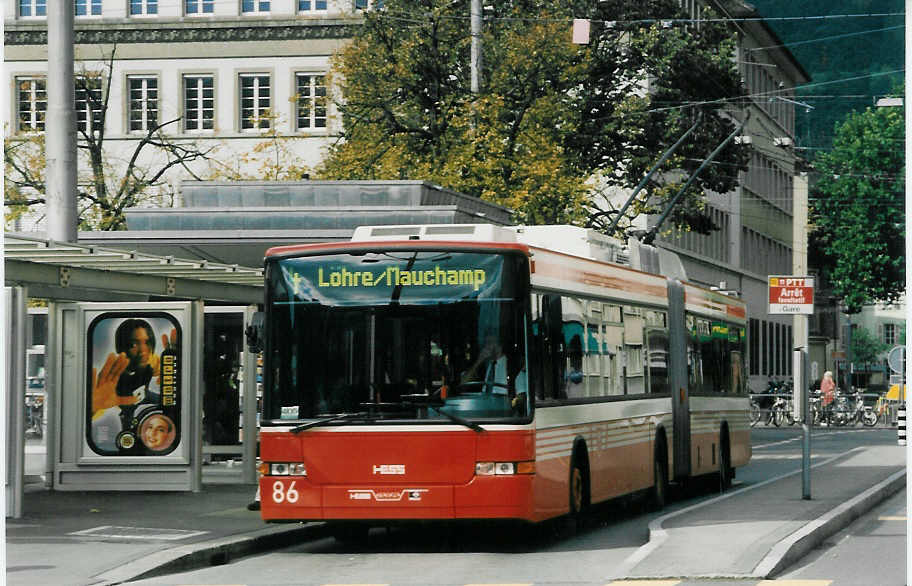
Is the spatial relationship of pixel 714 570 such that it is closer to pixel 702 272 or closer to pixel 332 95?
pixel 332 95

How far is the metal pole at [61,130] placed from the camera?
62.7 feet

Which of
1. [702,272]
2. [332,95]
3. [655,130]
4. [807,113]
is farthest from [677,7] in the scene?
[807,113]

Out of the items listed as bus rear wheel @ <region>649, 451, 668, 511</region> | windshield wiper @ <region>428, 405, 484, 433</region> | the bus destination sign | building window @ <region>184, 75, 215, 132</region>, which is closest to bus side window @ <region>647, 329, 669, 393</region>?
bus rear wheel @ <region>649, 451, 668, 511</region>

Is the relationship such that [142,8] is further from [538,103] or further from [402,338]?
[402,338]

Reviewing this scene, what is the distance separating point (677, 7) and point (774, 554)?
113 feet

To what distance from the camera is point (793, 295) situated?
863 inches

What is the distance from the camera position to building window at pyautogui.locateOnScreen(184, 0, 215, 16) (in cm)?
6450

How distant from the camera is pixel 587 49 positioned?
4191 centimetres

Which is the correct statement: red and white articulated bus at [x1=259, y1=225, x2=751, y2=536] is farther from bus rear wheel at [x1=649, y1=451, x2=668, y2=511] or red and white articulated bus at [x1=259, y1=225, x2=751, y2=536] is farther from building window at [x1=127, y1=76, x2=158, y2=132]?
building window at [x1=127, y1=76, x2=158, y2=132]

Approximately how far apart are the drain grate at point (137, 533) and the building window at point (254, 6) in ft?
163

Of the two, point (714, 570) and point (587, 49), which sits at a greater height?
point (587, 49)

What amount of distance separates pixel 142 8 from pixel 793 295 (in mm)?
46488

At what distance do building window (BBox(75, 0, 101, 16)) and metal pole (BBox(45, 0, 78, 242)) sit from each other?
151 feet

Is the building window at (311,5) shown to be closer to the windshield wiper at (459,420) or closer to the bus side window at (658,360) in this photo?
the bus side window at (658,360)
